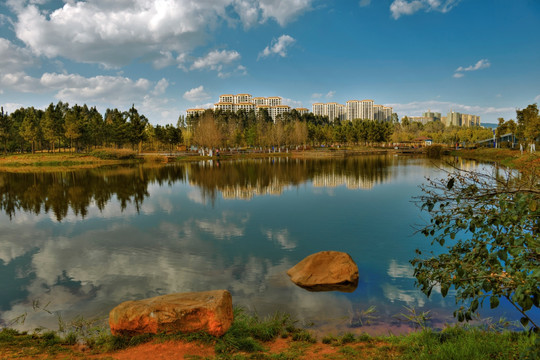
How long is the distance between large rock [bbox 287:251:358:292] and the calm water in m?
0.42

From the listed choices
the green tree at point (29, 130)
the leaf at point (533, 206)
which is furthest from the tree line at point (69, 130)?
the leaf at point (533, 206)

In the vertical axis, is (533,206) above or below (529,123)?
below

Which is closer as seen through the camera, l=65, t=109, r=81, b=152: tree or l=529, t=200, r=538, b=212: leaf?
l=529, t=200, r=538, b=212: leaf

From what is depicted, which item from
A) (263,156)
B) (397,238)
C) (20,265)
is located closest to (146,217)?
(20,265)

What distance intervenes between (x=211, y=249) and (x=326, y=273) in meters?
6.97

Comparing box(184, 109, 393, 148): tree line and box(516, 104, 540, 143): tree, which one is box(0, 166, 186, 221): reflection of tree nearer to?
box(184, 109, 393, 148): tree line

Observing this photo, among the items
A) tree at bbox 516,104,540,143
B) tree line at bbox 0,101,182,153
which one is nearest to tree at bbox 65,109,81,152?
tree line at bbox 0,101,182,153

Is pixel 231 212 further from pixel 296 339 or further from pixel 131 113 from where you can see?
pixel 131 113

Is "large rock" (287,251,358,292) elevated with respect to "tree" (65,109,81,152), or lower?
lower

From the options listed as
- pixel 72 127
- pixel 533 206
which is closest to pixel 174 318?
pixel 533 206

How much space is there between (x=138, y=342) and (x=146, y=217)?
A: 1845 cm

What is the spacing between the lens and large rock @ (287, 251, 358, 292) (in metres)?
12.9

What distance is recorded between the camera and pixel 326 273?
529 inches

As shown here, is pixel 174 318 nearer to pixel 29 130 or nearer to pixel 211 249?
pixel 211 249
